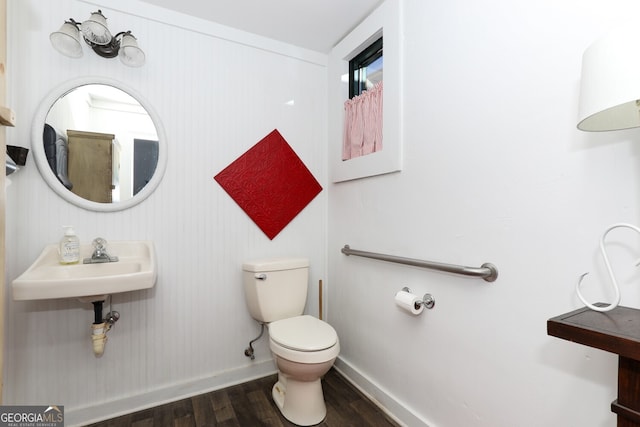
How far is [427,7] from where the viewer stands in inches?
55.9

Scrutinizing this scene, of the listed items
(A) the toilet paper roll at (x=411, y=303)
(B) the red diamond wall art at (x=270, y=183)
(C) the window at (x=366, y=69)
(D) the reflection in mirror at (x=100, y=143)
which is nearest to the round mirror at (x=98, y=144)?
(D) the reflection in mirror at (x=100, y=143)

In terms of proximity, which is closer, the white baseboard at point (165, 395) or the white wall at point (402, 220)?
the white wall at point (402, 220)

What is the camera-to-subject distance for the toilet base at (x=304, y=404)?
1553 millimetres

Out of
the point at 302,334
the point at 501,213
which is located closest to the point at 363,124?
the point at 501,213

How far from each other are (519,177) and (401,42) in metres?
0.96

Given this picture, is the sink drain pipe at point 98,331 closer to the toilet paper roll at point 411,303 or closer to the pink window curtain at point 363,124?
the toilet paper roll at point 411,303

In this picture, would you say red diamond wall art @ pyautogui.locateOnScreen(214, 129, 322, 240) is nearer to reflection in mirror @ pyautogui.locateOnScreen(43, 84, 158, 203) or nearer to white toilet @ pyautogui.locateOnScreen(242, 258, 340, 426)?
white toilet @ pyautogui.locateOnScreen(242, 258, 340, 426)

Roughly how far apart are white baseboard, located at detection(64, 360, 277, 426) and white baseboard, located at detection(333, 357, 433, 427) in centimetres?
50

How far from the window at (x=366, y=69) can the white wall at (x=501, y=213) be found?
0.36 metres

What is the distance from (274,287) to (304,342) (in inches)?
17.2

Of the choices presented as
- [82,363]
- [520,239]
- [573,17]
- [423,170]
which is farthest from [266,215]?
[573,17]

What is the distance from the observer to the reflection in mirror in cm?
152

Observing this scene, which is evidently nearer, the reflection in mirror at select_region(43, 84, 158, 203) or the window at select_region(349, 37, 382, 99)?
the reflection in mirror at select_region(43, 84, 158, 203)

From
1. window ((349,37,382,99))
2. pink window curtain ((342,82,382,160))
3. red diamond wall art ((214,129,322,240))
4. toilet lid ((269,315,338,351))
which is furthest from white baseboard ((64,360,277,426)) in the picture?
window ((349,37,382,99))
